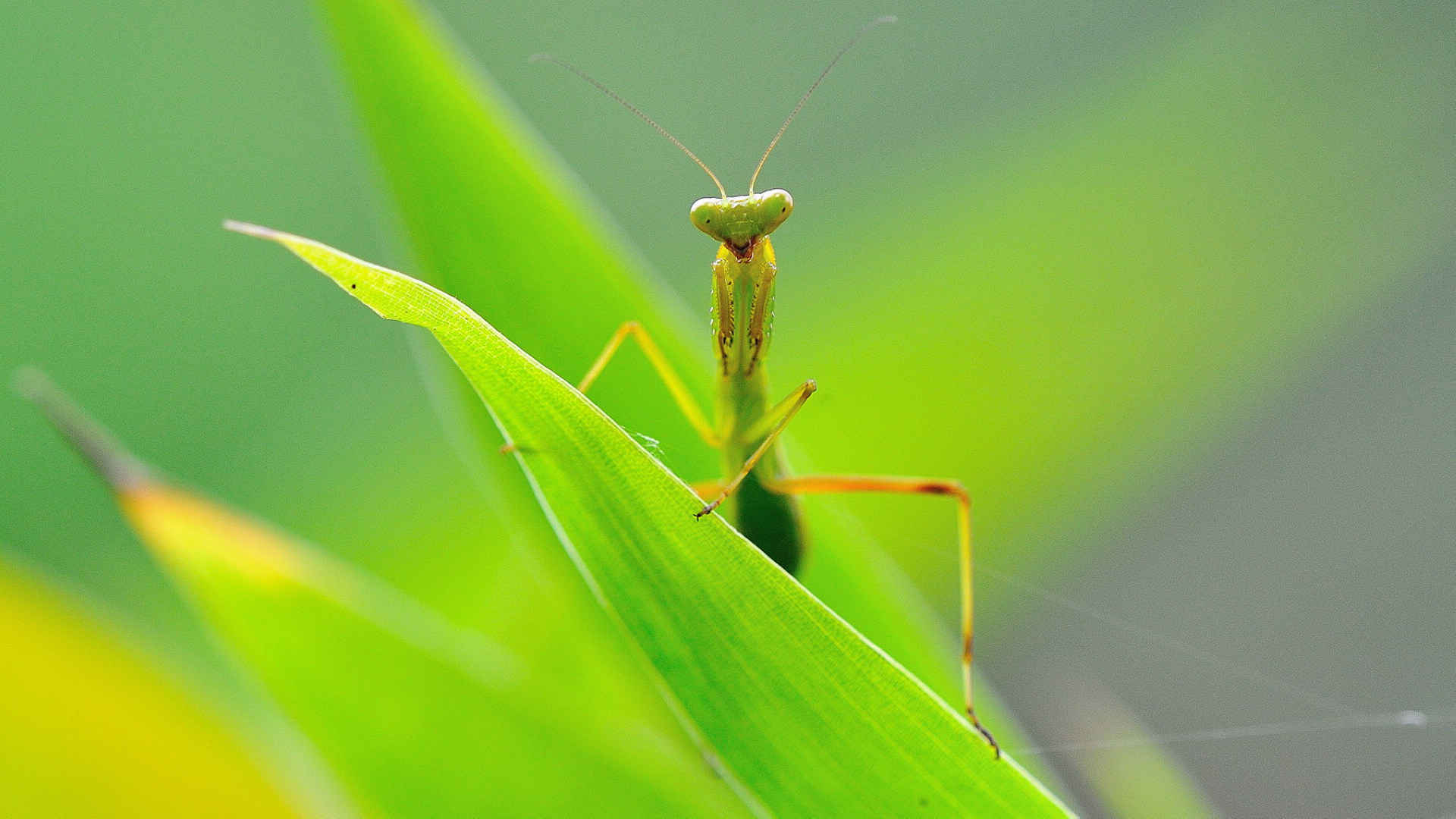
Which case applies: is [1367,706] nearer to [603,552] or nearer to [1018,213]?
[1018,213]

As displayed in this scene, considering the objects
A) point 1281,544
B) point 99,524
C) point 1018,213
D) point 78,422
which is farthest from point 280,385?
point 1281,544

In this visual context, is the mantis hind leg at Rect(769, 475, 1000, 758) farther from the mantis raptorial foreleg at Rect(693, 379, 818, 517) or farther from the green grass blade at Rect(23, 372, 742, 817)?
the green grass blade at Rect(23, 372, 742, 817)

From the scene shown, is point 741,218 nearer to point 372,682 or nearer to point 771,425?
point 771,425

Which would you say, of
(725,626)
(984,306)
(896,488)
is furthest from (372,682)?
(984,306)

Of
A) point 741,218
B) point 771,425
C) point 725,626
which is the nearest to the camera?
point 725,626

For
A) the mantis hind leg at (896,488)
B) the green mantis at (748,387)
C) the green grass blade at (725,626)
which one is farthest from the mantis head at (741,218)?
the green grass blade at (725,626)

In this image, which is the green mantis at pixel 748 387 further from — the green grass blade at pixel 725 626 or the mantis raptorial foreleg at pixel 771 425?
the green grass blade at pixel 725 626
